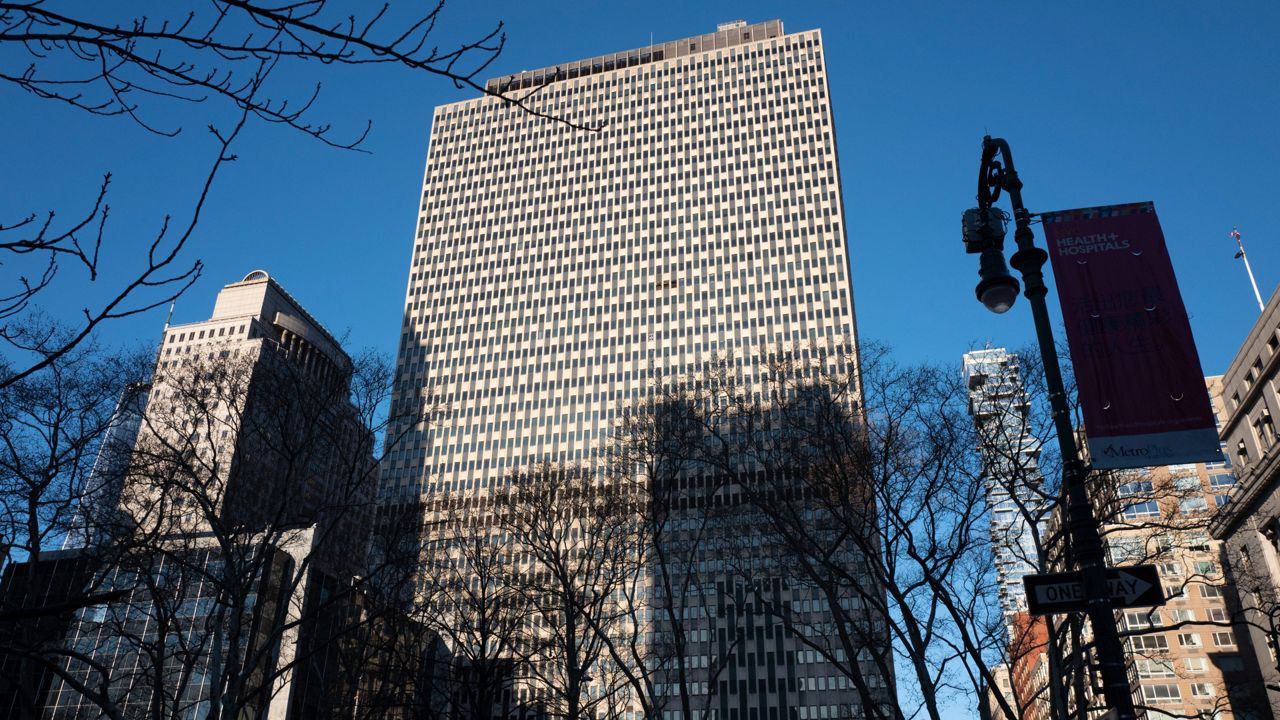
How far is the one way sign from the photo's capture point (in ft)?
32.5

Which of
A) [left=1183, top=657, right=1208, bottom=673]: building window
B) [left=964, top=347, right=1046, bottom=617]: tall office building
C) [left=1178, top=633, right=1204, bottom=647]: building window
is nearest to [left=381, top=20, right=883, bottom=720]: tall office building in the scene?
[left=1178, top=633, right=1204, bottom=647]: building window

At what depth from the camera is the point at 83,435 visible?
2483 centimetres

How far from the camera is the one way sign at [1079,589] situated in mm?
9914

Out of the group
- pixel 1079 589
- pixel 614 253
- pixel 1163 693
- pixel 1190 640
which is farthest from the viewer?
pixel 614 253

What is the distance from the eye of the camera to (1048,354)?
10727mm

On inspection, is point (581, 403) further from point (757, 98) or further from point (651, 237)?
point (757, 98)

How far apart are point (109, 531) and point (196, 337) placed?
4879 inches

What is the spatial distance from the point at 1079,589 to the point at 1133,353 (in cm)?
308

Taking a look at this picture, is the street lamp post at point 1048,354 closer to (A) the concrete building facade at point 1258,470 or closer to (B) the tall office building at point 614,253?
(A) the concrete building facade at point 1258,470

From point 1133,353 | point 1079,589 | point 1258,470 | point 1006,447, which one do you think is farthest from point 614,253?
point 1079,589

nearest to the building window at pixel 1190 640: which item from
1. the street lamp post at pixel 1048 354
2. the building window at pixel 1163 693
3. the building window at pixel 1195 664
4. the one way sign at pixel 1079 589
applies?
the building window at pixel 1195 664

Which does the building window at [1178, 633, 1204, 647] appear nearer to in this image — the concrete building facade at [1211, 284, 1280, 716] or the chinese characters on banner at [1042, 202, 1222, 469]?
the concrete building facade at [1211, 284, 1280, 716]

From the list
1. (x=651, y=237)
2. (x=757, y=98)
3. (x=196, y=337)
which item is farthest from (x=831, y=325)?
(x=196, y=337)

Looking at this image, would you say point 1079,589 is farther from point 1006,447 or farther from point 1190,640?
point 1190,640
